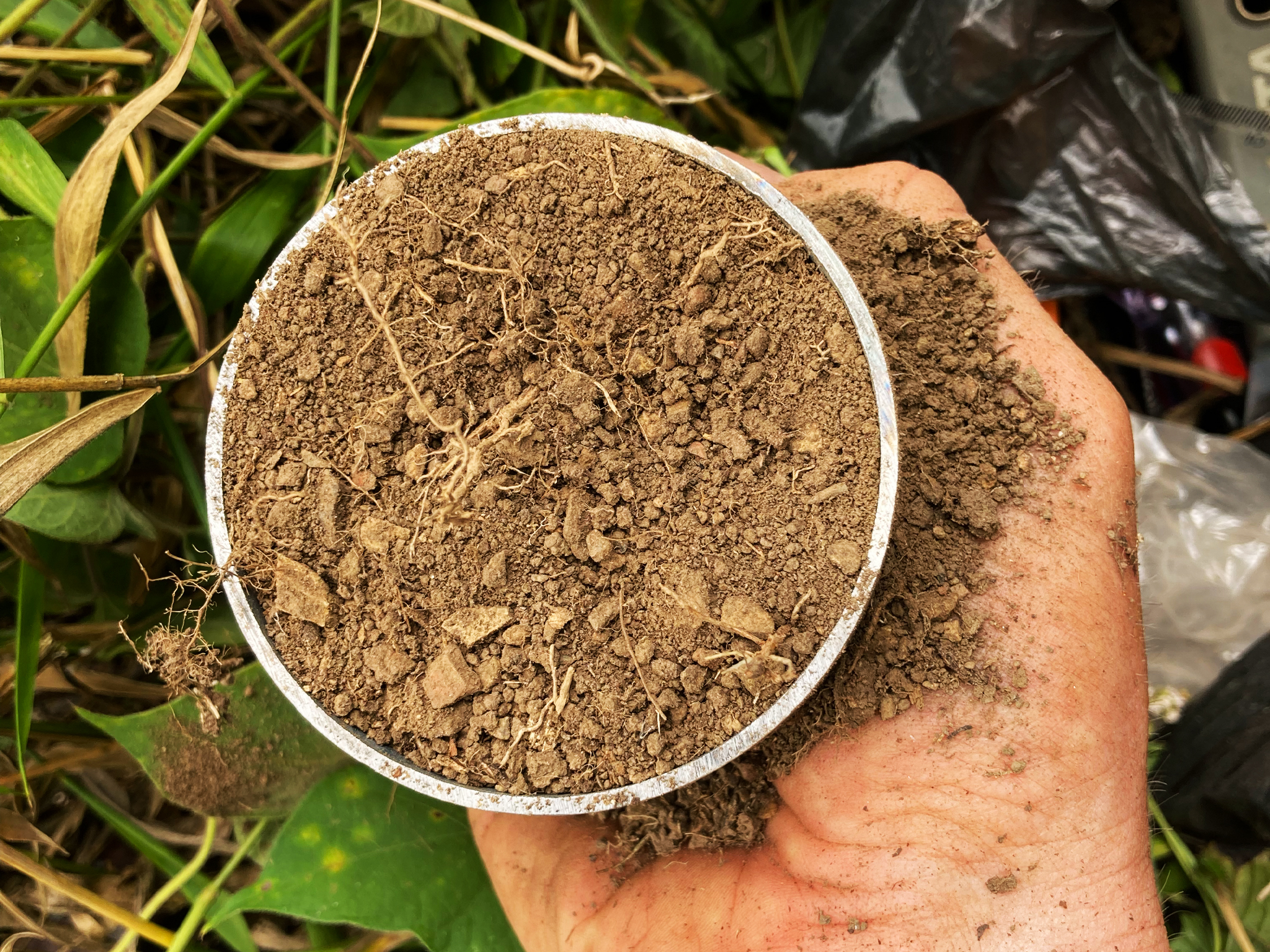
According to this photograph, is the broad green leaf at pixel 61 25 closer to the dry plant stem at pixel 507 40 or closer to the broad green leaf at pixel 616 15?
the dry plant stem at pixel 507 40

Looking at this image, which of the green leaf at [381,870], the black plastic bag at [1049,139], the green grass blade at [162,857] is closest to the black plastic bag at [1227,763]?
the black plastic bag at [1049,139]

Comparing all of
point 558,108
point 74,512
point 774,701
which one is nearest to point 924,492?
point 774,701

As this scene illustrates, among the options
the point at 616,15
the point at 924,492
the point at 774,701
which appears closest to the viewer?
the point at 774,701

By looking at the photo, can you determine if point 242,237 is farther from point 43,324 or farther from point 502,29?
point 502,29

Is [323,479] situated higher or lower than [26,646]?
higher

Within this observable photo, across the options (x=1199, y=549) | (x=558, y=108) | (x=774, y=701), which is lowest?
(x=1199, y=549)

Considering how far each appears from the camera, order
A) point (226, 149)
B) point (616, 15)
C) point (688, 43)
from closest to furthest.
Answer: point (226, 149) → point (616, 15) → point (688, 43)

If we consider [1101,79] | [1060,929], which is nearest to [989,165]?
[1101,79]

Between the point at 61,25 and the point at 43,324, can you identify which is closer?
the point at 43,324
